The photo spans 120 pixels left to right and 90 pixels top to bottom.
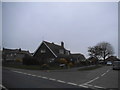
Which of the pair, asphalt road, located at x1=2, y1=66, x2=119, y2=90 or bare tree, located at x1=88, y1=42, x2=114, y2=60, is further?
bare tree, located at x1=88, y1=42, x2=114, y2=60

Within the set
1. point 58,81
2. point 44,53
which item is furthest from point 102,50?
point 58,81

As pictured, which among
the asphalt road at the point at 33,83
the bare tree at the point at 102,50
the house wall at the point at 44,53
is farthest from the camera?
the bare tree at the point at 102,50

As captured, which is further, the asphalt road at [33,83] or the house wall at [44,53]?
the house wall at [44,53]

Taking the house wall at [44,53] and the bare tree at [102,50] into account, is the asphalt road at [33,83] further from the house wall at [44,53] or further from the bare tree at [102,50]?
the bare tree at [102,50]

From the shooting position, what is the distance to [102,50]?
78.4 metres

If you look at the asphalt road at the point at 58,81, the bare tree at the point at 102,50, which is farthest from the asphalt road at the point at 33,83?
the bare tree at the point at 102,50

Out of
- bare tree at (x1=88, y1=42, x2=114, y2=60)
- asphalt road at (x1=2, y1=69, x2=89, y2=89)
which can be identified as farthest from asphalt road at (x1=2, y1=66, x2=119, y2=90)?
bare tree at (x1=88, y1=42, x2=114, y2=60)

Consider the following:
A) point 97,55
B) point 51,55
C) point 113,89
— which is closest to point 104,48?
point 97,55

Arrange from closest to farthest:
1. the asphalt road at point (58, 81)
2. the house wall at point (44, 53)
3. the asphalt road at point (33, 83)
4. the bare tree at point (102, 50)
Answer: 1. the asphalt road at point (33, 83)
2. the asphalt road at point (58, 81)
3. the house wall at point (44, 53)
4. the bare tree at point (102, 50)

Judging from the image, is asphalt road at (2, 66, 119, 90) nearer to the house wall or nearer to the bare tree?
the house wall

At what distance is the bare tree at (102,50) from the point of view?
77838mm

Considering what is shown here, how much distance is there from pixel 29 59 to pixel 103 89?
29640mm

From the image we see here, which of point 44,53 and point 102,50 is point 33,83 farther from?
point 102,50

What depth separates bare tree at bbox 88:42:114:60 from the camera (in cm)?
7784
